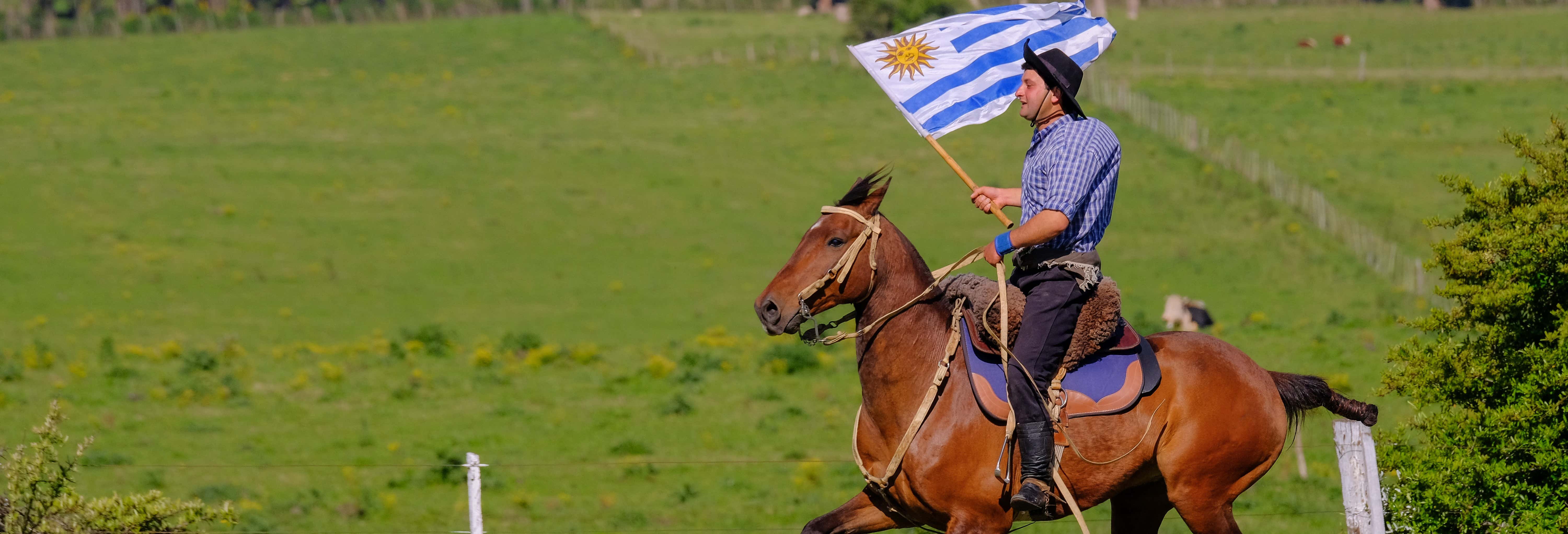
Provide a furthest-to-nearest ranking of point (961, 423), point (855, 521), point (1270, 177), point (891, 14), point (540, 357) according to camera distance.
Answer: point (891, 14), point (1270, 177), point (540, 357), point (855, 521), point (961, 423)

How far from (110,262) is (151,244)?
187 cm

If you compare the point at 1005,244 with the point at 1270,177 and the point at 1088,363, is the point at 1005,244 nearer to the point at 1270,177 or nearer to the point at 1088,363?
the point at 1088,363

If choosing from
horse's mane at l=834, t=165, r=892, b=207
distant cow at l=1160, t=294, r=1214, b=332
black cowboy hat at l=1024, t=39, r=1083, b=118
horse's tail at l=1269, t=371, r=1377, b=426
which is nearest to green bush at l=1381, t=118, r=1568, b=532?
horse's tail at l=1269, t=371, r=1377, b=426

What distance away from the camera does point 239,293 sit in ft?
108

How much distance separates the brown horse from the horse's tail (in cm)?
13

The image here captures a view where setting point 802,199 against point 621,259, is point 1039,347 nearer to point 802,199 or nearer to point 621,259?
point 621,259

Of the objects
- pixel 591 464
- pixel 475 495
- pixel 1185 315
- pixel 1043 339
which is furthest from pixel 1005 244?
pixel 1185 315

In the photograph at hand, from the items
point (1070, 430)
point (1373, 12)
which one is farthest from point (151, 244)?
point (1373, 12)

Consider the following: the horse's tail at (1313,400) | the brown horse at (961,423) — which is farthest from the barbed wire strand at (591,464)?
the brown horse at (961,423)

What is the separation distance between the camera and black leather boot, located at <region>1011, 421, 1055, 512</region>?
664cm

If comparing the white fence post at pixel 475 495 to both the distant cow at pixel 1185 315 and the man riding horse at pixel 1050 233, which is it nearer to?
the man riding horse at pixel 1050 233

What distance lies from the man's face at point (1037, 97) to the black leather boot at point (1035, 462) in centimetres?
161

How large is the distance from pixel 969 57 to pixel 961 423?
98.4 inches

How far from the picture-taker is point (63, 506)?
8.77 meters
